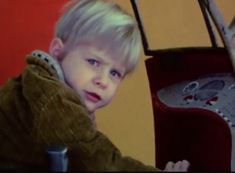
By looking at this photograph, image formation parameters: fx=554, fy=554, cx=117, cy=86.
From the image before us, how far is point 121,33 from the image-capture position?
930 millimetres

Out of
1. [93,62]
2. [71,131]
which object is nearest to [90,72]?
[93,62]

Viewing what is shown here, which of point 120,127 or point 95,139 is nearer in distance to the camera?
point 95,139

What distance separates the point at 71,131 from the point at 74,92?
72 millimetres

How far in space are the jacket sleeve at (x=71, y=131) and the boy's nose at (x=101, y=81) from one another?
3.8 inches

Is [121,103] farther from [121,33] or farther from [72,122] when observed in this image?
[72,122]

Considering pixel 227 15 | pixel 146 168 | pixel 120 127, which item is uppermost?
pixel 146 168

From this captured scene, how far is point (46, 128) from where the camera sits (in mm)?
783

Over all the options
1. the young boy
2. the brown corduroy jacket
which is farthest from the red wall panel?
the brown corduroy jacket

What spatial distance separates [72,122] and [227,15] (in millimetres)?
1152

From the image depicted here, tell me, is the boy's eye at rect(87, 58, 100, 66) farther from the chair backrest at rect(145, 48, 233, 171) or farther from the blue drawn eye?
the chair backrest at rect(145, 48, 233, 171)

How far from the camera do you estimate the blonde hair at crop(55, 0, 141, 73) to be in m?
0.91

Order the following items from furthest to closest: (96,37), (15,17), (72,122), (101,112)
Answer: (101,112), (15,17), (96,37), (72,122)

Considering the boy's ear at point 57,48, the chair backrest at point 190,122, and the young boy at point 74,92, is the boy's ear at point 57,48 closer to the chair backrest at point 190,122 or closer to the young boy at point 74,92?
→ the young boy at point 74,92

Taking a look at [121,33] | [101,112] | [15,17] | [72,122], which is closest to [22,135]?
[72,122]
